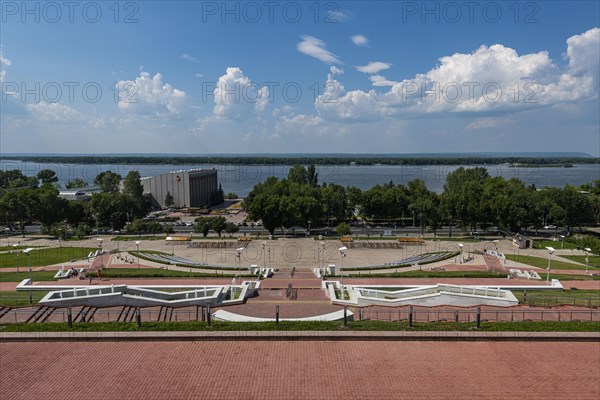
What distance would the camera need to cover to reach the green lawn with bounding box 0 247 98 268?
3572 centimetres

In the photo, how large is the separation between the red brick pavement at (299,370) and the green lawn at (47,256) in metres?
22.0

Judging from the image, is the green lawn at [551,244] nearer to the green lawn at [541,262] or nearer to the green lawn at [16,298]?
the green lawn at [541,262]

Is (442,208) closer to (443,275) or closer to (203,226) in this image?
(443,275)

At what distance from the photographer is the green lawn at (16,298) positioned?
21220 millimetres

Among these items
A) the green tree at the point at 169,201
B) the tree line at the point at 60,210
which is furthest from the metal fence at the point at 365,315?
the green tree at the point at 169,201

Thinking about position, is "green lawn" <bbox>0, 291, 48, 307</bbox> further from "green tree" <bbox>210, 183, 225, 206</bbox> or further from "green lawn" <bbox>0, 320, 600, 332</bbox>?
"green tree" <bbox>210, 183, 225, 206</bbox>

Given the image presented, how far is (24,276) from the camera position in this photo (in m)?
29.9

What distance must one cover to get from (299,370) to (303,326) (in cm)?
304

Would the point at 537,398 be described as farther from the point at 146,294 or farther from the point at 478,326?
the point at 146,294

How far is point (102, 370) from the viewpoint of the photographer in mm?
14773

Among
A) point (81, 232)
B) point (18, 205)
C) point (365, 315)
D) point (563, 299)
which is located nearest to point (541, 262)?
point (563, 299)

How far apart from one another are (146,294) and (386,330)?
1321 centimetres

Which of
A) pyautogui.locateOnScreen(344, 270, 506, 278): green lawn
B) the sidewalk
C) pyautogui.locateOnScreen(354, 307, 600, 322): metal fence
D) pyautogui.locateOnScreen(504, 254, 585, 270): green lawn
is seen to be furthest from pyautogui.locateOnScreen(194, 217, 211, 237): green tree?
the sidewalk

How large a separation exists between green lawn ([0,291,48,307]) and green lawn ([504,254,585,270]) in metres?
36.2
